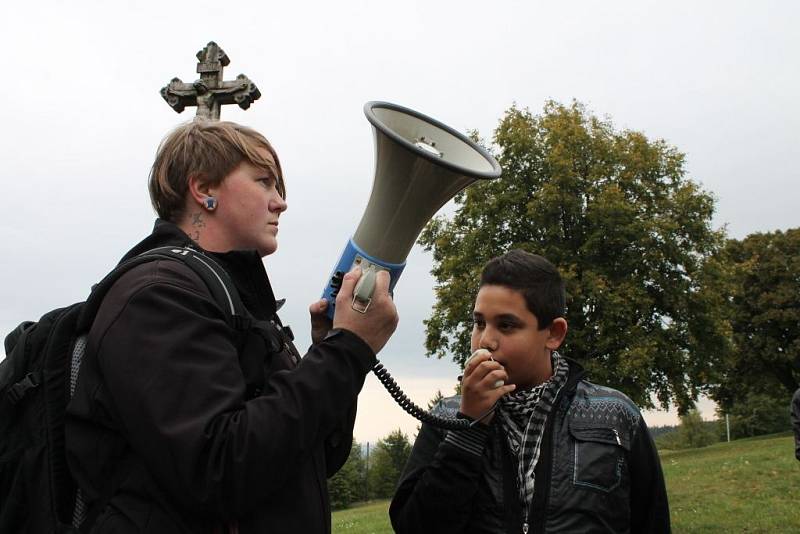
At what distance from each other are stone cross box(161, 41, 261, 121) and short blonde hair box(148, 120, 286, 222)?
599 centimetres

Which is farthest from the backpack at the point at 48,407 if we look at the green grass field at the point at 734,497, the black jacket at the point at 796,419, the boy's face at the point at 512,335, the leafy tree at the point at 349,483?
the leafy tree at the point at 349,483

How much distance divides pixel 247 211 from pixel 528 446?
4.95 ft

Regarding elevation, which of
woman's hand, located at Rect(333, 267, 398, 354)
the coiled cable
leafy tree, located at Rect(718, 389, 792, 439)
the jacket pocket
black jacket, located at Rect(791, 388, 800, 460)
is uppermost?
woman's hand, located at Rect(333, 267, 398, 354)

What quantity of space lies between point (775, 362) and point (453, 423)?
39403 millimetres

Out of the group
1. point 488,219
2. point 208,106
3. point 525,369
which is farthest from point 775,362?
point 525,369

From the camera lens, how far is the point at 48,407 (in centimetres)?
189

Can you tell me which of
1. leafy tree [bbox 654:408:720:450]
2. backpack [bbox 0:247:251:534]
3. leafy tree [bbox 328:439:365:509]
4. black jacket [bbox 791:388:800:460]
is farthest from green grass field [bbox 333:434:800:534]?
leafy tree [bbox 654:408:720:450]

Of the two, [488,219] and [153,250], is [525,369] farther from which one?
[488,219]

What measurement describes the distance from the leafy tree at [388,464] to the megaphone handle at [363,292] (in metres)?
57.6

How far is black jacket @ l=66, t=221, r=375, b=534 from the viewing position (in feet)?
5.57

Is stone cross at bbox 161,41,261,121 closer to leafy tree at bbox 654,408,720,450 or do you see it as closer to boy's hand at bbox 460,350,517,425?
boy's hand at bbox 460,350,517,425

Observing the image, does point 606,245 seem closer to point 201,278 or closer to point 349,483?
point 201,278

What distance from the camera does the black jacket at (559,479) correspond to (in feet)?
9.29

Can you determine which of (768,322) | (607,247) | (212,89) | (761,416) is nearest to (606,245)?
(607,247)
